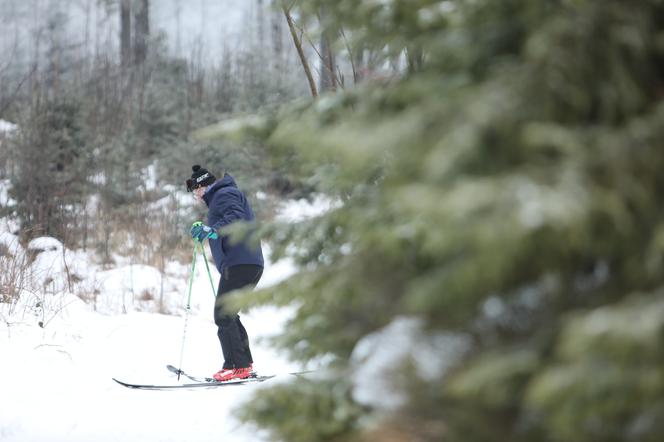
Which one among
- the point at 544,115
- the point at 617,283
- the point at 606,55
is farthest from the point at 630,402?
the point at 606,55

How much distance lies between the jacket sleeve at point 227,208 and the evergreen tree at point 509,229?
4.22 meters

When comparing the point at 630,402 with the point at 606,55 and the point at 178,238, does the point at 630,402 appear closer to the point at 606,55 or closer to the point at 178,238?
the point at 606,55

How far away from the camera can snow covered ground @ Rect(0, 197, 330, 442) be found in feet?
16.5

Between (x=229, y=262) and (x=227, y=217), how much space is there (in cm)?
42

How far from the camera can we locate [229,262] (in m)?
6.70

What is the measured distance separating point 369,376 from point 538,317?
606 millimetres

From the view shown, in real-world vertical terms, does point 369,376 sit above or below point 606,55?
below

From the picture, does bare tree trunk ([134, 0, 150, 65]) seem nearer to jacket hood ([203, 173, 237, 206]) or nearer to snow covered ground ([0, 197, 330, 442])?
snow covered ground ([0, 197, 330, 442])

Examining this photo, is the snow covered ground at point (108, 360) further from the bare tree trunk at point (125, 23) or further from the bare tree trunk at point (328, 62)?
the bare tree trunk at point (125, 23)

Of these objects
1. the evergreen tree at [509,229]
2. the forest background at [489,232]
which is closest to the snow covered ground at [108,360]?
the forest background at [489,232]

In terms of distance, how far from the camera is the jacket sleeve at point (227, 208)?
670 centimetres

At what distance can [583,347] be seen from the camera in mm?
1606

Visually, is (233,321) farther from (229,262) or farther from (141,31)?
(141,31)

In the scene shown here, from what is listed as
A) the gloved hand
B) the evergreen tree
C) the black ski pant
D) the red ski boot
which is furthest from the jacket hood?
the evergreen tree
